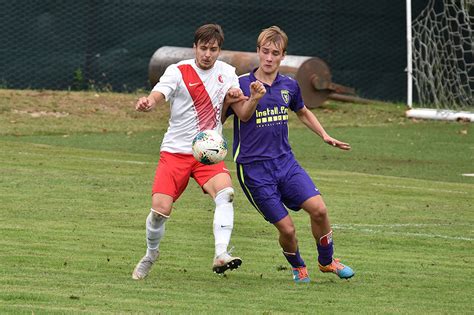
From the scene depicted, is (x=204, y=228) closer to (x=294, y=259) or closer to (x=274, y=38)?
(x=294, y=259)

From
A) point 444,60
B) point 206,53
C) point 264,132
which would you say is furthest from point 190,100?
point 444,60

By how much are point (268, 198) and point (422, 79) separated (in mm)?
17968

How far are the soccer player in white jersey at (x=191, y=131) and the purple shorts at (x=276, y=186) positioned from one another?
0.20 metres

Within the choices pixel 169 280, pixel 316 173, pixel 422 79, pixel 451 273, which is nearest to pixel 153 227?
pixel 169 280

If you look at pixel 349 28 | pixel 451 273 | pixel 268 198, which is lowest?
pixel 451 273

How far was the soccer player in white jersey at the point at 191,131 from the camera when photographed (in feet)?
27.7

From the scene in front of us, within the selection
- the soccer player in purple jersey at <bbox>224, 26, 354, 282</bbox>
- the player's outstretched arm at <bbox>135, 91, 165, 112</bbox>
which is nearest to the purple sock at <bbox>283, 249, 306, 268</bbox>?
the soccer player in purple jersey at <bbox>224, 26, 354, 282</bbox>

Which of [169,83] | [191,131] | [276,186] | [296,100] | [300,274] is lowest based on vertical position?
[300,274]

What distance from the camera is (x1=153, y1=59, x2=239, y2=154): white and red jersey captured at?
8.59m

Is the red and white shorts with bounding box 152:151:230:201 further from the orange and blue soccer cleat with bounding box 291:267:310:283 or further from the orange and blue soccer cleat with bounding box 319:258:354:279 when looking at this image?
the orange and blue soccer cleat with bounding box 319:258:354:279

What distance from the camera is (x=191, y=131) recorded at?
8602 mm

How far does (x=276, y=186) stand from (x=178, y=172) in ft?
2.37

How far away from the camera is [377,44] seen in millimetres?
27297

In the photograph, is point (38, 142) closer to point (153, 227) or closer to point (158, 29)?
point (158, 29)
